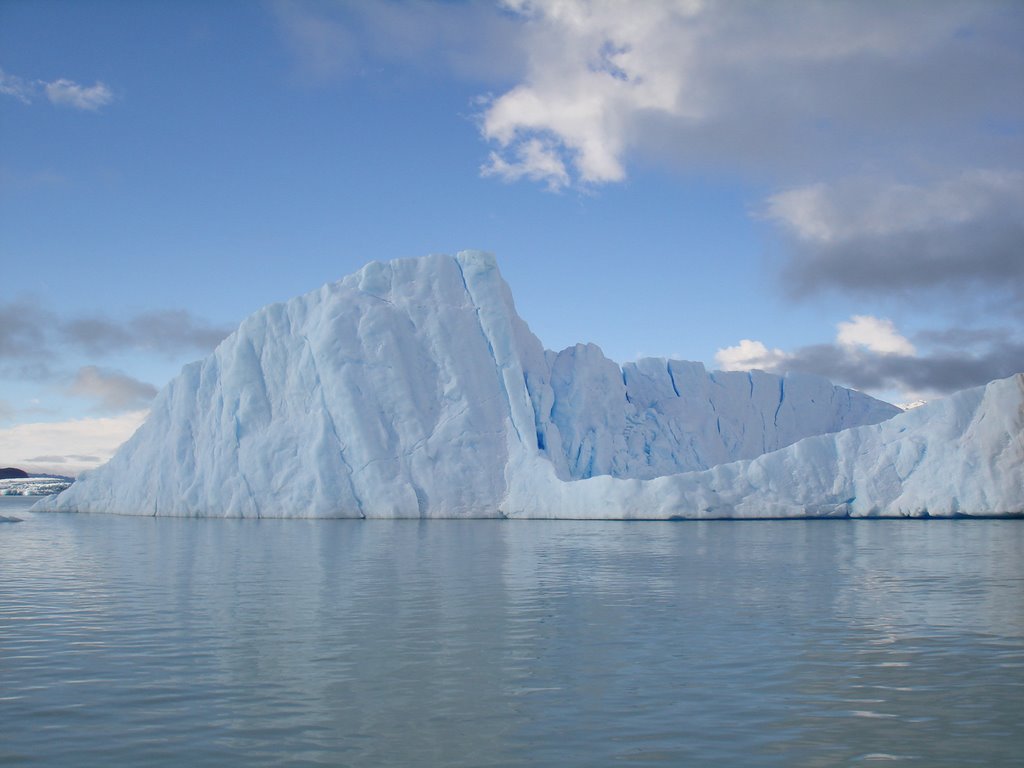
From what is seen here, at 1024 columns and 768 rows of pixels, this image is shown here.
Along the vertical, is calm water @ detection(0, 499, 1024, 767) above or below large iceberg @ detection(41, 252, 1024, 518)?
below

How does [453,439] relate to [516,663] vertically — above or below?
above

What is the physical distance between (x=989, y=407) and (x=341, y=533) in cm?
1669

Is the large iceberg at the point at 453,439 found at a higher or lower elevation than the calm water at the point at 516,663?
higher

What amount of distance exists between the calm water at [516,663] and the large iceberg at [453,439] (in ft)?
38.7

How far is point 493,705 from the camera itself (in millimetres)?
5109

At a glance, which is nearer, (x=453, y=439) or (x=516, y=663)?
(x=516, y=663)

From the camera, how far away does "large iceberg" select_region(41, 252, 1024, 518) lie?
24.7m

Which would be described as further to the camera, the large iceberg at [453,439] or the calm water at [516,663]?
the large iceberg at [453,439]

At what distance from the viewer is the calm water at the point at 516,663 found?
4367 millimetres

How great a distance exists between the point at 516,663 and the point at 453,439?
838 inches

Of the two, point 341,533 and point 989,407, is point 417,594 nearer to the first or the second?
point 341,533

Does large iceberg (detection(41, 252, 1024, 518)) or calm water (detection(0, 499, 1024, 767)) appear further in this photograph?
large iceberg (detection(41, 252, 1024, 518))

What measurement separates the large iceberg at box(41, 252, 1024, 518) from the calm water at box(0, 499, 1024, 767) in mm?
11801

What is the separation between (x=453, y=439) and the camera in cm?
2741
